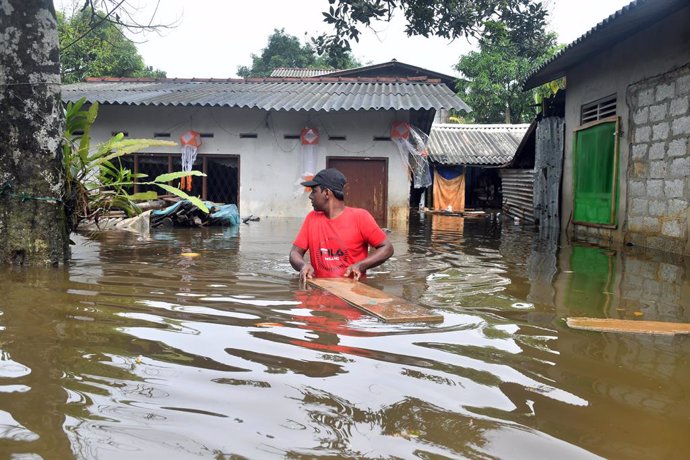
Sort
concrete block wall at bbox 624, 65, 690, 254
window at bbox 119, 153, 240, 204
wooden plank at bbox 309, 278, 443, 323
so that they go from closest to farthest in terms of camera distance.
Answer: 1. wooden plank at bbox 309, 278, 443, 323
2. concrete block wall at bbox 624, 65, 690, 254
3. window at bbox 119, 153, 240, 204

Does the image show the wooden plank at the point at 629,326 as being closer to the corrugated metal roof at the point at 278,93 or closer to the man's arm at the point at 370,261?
the man's arm at the point at 370,261

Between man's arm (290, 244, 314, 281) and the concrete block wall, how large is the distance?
5145 millimetres

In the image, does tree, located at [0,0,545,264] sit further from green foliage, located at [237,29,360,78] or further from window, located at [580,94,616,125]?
green foliage, located at [237,29,360,78]

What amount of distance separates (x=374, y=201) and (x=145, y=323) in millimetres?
10491

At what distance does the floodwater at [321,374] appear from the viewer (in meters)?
1.80

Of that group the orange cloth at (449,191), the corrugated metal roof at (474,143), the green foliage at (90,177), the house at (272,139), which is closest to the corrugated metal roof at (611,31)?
the house at (272,139)

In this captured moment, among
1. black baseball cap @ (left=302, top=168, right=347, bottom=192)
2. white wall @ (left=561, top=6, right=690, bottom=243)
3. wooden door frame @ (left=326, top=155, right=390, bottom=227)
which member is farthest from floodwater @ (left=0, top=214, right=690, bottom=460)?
wooden door frame @ (left=326, top=155, right=390, bottom=227)

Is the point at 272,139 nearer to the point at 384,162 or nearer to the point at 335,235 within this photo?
the point at 384,162

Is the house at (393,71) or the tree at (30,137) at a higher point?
the house at (393,71)

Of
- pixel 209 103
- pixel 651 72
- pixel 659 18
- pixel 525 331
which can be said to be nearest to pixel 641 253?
pixel 651 72

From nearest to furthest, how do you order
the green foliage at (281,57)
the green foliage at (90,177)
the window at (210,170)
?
the green foliage at (90,177) → the window at (210,170) → the green foliage at (281,57)

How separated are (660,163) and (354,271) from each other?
18.0 feet

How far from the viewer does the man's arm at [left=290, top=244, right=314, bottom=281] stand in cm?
450

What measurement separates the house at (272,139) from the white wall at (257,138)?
0.07 ft
